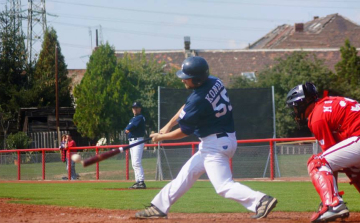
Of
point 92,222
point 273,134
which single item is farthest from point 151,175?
point 92,222

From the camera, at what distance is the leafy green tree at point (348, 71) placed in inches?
1671

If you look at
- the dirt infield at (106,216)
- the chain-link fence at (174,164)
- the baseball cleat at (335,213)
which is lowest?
the chain-link fence at (174,164)

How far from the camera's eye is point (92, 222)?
25.6 ft

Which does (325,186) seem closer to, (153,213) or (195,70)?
Result: (195,70)

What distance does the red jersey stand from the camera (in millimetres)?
6719

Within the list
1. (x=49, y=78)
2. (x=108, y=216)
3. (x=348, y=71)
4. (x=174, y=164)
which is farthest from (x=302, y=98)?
(x=49, y=78)

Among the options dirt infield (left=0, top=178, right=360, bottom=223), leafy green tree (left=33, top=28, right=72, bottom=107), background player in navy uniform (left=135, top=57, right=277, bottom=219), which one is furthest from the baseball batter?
leafy green tree (left=33, top=28, right=72, bottom=107)

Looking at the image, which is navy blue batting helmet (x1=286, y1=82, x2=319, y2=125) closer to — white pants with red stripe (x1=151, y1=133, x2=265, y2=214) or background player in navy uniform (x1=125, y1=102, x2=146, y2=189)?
white pants with red stripe (x1=151, y1=133, x2=265, y2=214)

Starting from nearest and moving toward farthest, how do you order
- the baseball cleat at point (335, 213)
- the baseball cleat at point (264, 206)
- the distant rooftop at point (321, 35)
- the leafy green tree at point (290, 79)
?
the baseball cleat at point (335, 213)
the baseball cleat at point (264, 206)
the leafy green tree at point (290, 79)
the distant rooftop at point (321, 35)

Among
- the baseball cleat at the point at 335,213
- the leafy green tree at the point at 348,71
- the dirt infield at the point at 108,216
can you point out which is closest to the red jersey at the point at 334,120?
the baseball cleat at the point at 335,213

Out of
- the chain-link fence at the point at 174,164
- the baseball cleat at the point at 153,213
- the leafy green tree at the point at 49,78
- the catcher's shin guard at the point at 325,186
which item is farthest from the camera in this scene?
the leafy green tree at the point at 49,78

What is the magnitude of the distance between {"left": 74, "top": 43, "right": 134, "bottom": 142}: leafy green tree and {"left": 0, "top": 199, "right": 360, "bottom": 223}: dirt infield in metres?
32.4

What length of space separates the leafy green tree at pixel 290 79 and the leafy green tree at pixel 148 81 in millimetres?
7857

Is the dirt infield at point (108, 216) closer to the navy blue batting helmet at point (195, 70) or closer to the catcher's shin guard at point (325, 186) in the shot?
the catcher's shin guard at point (325, 186)
